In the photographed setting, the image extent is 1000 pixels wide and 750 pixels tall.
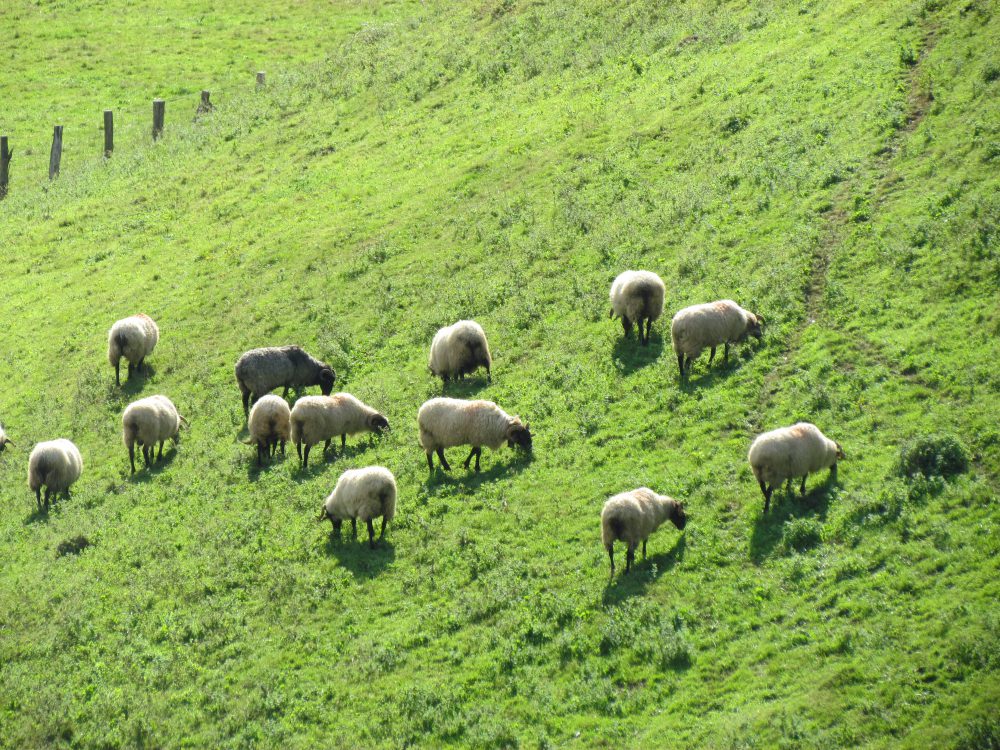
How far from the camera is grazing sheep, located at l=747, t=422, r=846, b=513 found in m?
17.8

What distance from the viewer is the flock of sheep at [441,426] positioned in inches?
703

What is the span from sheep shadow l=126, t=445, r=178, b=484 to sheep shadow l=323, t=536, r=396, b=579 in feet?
21.1

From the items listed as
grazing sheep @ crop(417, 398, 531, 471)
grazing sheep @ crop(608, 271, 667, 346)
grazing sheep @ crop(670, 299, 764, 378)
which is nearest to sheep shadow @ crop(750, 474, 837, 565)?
grazing sheep @ crop(670, 299, 764, 378)

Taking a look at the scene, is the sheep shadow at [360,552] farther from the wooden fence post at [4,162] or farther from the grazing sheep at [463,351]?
the wooden fence post at [4,162]

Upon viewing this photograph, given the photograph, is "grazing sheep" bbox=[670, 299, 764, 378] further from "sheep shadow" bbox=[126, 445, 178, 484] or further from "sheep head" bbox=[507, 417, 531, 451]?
"sheep shadow" bbox=[126, 445, 178, 484]

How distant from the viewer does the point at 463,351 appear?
25219 mm

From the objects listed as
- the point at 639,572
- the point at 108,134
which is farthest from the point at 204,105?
the point at 639,572

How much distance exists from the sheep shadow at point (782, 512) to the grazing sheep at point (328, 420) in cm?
900

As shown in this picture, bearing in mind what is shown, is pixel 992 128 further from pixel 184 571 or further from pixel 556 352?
pixel 184 571

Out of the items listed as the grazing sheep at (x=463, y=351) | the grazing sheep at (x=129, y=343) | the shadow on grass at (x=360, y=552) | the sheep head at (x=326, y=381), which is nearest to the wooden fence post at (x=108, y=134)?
the grazing sheep at (x=129, y=343)

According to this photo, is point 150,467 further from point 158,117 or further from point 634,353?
point 158,117

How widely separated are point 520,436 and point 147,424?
30.1 ft

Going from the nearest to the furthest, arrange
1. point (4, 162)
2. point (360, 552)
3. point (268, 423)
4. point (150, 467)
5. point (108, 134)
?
point (360, 552)
point (268, 423)
point (150, 467)
point (4, 162)
point (108, 134)

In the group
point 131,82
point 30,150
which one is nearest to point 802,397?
point 30,150
